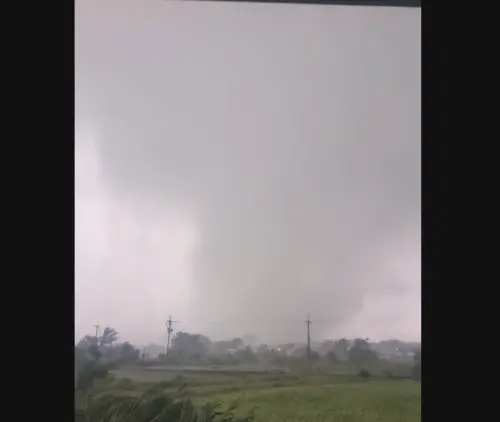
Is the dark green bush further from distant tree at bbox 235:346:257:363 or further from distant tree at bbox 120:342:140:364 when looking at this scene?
distant tree at bbox 120:342:140:364

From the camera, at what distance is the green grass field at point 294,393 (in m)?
0.98

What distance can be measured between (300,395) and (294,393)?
1 cm

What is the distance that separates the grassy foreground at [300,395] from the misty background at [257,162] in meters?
0.08

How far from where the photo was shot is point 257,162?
1021 mm

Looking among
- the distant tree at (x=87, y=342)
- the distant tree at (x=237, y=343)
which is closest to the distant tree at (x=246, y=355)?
the distant tree at (x=237, y=343)

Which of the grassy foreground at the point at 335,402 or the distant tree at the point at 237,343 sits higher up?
the distant tree at the point at 237,343

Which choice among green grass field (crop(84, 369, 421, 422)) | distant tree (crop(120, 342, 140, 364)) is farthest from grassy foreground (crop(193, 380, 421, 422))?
distant tree (crop(120, 342, 140, 364))

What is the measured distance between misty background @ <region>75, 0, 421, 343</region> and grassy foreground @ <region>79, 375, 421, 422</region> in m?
0.08

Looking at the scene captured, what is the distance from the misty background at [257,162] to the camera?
0.99 meters

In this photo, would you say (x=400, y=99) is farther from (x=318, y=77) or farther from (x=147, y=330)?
(x=147, y=330)

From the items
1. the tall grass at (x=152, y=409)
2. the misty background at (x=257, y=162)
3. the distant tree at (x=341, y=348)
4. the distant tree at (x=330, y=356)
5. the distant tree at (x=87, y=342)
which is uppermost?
the misty background at (x=257, y=162)

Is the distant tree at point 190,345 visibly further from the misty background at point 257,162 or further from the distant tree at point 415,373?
the distant tree at point 415,373
